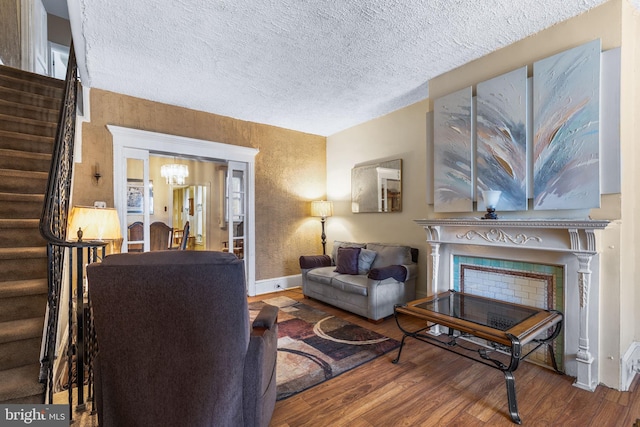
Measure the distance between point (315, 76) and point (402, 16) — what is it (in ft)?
3.91

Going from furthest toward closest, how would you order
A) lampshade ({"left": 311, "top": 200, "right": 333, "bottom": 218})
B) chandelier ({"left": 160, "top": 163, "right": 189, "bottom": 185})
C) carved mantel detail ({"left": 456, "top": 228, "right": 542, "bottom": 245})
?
chandelier ({"left": 160, "top": 163, "right": 189, "bottom": 185}), lampshade ({"left": 311, "top": 200, "right": 333, "bottom": 218}), carved mantel detail ({"left": 456, "top": 228, "right": 542, "bottom": 245})

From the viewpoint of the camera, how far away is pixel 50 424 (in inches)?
56.9

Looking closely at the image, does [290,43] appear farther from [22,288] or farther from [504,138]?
[22,288]

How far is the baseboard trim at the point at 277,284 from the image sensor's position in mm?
4796

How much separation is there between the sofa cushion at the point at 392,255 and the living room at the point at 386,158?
0.82ft

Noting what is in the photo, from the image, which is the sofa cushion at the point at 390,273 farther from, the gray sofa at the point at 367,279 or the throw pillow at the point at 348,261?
the throw pillow at the point at 348,261

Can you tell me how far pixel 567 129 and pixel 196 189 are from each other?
6.83m

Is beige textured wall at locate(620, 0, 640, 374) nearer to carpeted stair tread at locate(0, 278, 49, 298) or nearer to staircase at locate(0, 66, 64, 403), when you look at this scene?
staircase at locate(0, 66, 64, 403)

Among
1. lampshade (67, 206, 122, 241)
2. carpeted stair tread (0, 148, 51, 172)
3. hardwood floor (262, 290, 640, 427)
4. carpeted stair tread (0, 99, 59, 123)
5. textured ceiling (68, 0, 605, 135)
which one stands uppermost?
textured ceiling (68, 0, 605, 135)

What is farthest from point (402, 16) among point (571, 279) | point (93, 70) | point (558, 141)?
point (93, 70)

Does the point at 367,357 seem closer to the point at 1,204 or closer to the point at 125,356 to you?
the point at 125,356

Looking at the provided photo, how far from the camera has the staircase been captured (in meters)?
1.66

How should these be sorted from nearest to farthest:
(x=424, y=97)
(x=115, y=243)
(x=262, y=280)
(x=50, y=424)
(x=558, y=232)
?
→ 1. (x=50, y=424)
2. (x=558, y=232)
3. (x=115, y=243)
4. (x=424, y=97)
5. (x=262, y=280)

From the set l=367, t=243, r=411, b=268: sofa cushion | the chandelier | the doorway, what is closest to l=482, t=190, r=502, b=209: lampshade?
l=367, t=243, r=411, b=268: sofa cushion
